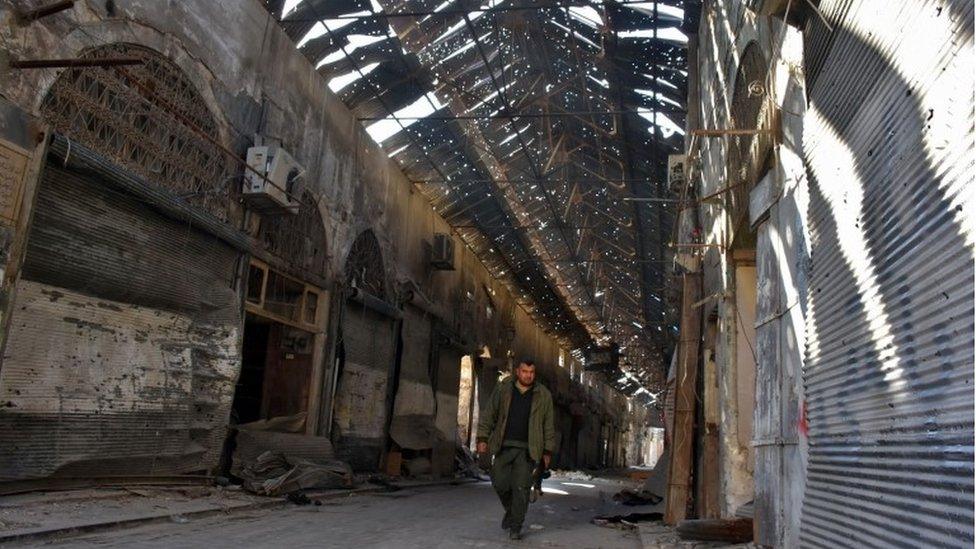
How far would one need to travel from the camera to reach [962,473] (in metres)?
2.33

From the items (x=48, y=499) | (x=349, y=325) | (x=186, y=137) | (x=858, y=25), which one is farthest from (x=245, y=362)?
(x=858, y=25)

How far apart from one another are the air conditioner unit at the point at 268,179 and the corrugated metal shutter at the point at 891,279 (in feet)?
23.4

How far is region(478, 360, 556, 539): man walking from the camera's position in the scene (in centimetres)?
731

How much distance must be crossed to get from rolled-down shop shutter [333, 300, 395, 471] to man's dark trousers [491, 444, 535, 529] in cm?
604

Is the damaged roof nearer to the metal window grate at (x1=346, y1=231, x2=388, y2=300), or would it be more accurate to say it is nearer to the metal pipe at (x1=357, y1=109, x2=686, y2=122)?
the metal pipe at (x1=357, y1=109, x2=686, y2=122)

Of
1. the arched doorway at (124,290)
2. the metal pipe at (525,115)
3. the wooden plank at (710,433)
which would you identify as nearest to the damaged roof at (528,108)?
the metal pipe at (525,115)

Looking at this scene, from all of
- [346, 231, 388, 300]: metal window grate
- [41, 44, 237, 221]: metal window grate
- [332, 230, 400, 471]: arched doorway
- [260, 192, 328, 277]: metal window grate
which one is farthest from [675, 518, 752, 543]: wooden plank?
[346, 231, 388, 300]: metal window grate

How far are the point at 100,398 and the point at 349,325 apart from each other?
20.3 feet

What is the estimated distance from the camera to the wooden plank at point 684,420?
27.5ft

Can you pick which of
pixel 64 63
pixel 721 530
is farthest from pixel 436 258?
pixel 721 530

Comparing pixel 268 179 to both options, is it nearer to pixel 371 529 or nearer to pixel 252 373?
pixel 252 373

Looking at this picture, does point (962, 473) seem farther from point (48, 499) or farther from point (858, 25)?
point (48, 499)

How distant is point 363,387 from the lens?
550 inches

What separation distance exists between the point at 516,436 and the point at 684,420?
225cm
